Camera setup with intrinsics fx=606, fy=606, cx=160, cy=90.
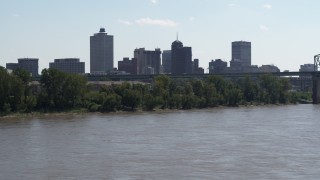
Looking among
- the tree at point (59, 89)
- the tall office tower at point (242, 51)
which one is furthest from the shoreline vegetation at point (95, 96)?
the tall office tower at point (242, 51)

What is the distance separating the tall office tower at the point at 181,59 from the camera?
14100cm

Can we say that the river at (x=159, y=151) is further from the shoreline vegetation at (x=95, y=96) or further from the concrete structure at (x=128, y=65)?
the concrete structure at (x=128, y=65)

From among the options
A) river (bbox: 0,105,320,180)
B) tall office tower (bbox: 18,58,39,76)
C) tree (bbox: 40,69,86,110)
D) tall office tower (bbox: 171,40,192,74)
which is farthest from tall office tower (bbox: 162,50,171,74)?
river (bbox: 0,105,320,180)

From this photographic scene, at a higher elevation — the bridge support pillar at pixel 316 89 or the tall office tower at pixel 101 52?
the tall office tower at pixel 101 52

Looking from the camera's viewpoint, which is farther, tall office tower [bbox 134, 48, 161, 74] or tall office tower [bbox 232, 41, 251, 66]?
tall office tower [bbox 232, 41, 251, 66]

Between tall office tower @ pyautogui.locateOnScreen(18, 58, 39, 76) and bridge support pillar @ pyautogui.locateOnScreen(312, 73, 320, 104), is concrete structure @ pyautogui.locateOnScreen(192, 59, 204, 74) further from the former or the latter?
bridge support pillar @ pyautogui.locateOnScreen(312, 73, 320, 104)

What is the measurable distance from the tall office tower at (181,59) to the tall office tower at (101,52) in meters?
19.2

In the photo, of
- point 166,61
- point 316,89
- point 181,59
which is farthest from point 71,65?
point 316,89

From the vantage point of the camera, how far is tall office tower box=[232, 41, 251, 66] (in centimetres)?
18150

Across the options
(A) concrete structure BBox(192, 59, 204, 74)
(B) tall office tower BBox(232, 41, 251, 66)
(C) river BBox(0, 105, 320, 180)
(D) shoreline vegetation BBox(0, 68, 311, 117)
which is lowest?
(C) river BBox(0, 105, 320, 180)

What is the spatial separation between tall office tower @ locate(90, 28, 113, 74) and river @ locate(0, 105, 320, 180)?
11925 cm

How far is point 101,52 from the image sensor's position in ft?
504

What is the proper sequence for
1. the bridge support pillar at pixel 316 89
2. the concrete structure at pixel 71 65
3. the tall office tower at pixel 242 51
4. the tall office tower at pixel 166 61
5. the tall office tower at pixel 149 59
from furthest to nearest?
the tall office tower at pixel 242 51 → the tall office tower at pixel 166 61 → the tall office tower at pixel 149 59 → the concrete structure at pixel 71 65 → the bridge support pillar at pixel 316 89

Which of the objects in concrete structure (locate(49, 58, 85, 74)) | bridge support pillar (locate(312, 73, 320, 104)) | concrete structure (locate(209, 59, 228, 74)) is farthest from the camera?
concrete structure (locate(209, 59, 228, 74))
